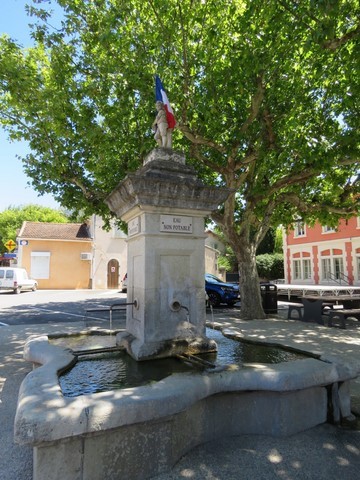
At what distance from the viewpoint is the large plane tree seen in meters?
8.65

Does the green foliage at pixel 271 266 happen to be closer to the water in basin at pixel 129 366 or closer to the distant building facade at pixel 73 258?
the distant building facade at pixel 73 258

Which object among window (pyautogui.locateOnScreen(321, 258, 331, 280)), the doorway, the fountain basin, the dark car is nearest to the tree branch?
the fountain basin

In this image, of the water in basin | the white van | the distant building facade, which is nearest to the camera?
the water in basin

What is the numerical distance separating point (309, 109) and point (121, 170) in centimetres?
610

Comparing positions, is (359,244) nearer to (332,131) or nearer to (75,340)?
(332,131)

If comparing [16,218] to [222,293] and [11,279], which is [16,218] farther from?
[222,293]

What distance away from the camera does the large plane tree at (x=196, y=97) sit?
28.4 feet

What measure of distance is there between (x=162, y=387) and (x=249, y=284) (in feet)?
30.0

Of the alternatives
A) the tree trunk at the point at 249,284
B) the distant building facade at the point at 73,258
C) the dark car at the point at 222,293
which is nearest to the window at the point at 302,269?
the distant building facade at the point at 73,258

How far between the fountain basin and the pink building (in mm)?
23493

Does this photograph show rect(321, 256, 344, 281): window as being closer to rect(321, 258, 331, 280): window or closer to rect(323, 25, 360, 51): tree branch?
rect(321, 258, 331, 280): window

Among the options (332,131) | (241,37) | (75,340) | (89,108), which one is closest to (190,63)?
(241,37)

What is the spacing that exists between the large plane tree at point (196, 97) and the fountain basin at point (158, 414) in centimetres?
678

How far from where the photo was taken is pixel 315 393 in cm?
348
